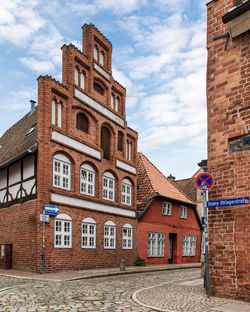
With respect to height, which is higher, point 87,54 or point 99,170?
point 87,54

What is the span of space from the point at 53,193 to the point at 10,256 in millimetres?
4074

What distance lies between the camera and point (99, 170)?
22141 mm

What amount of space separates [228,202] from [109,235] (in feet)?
48.6

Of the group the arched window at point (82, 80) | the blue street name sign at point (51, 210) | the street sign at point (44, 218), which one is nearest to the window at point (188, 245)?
the blue street name sign at point (51, 210)

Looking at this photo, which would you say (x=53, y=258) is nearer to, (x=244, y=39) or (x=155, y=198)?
(x=155, y=198)

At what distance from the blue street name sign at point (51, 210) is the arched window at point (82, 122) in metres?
4.97

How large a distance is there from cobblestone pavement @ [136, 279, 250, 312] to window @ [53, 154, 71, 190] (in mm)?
9368

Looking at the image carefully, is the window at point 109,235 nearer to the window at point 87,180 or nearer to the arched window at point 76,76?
the window at point 87,180

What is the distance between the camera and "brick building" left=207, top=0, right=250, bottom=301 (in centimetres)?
854

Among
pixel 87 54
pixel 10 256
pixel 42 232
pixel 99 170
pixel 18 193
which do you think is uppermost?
pixel 87 54

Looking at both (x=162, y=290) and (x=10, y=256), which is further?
(x=10, y=256)

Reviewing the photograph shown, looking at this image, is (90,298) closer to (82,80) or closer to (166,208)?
(82,80)

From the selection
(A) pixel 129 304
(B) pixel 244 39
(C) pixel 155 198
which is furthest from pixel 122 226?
(B) pixel 244 39

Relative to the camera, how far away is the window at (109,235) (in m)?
22.2
